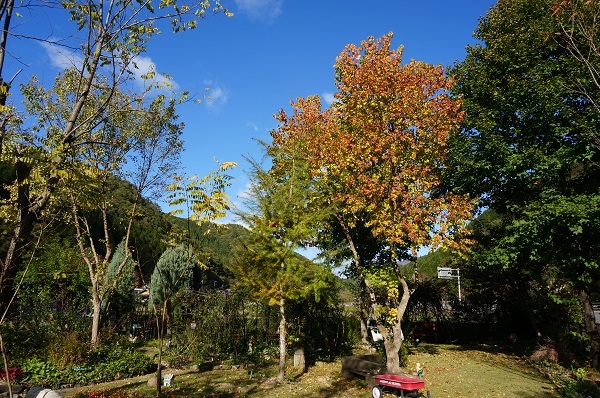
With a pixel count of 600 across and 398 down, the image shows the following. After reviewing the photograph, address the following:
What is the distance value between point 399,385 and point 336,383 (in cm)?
293

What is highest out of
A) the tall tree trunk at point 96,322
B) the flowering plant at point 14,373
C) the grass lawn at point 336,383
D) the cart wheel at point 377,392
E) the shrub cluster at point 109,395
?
the tall tree trunk at point 96,322

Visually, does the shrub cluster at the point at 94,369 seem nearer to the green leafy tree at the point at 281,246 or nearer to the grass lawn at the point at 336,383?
the grass lawn at the point at 336,383

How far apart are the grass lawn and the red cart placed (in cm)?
41

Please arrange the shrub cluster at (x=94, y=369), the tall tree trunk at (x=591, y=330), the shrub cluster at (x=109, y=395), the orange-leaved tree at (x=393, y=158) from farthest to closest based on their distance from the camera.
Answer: the tall tree trunk at (x=591, y=330) < the orange-leaved tree at (x=393, y=158) < the shrub cluster at (x=94, y=369) < the shrub cluster at (x=109, y=395)

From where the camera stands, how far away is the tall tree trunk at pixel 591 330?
14.4m

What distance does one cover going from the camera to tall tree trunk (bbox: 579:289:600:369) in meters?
14.4

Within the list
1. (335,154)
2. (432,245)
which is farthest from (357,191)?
(432,245)

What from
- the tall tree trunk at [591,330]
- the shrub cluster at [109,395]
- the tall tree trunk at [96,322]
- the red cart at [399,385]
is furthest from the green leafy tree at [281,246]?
the tall tree trunk at [591,330]

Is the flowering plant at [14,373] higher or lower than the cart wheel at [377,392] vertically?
higher

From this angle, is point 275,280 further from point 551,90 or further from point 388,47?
point 551,90

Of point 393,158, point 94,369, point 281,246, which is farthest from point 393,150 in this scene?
point 94,369

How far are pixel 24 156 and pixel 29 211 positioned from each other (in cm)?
95

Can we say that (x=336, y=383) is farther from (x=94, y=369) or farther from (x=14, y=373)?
(x=14, y=373)

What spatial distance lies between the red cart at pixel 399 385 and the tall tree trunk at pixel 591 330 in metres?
8.59
